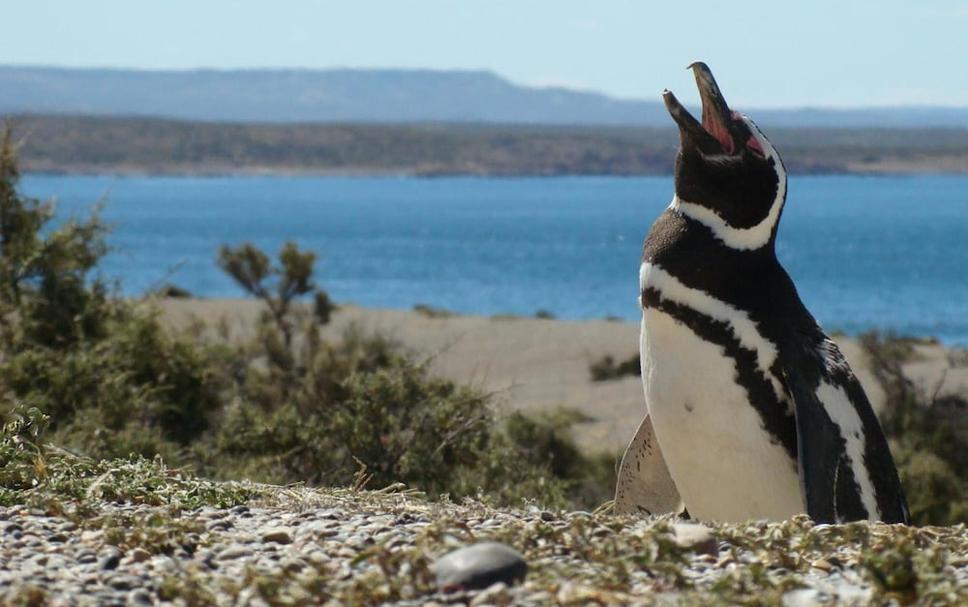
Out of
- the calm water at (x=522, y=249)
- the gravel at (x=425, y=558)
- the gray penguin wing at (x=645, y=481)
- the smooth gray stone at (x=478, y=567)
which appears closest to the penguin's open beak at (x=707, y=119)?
the gray penguin wing at (x=645, y=481)

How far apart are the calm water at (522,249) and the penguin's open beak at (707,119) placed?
640 cm

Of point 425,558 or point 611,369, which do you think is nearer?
point 425,558

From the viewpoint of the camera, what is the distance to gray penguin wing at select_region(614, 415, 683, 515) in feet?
20.0

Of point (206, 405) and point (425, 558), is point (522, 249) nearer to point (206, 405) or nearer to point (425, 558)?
point (206, 405)

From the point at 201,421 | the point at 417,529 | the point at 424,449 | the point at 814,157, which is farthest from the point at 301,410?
the point at 814,157

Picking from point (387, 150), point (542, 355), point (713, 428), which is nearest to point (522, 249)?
point (542, 355)

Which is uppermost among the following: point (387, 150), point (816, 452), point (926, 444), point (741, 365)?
point (741, 365)

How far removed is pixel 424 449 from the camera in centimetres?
926

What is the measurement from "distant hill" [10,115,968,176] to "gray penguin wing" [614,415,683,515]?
446 ft

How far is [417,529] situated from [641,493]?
7.91 feet

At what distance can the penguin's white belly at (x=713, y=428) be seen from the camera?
5.34m

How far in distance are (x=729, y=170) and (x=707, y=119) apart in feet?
0.77

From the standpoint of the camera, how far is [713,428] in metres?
5.37

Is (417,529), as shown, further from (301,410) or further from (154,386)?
(301,410)
